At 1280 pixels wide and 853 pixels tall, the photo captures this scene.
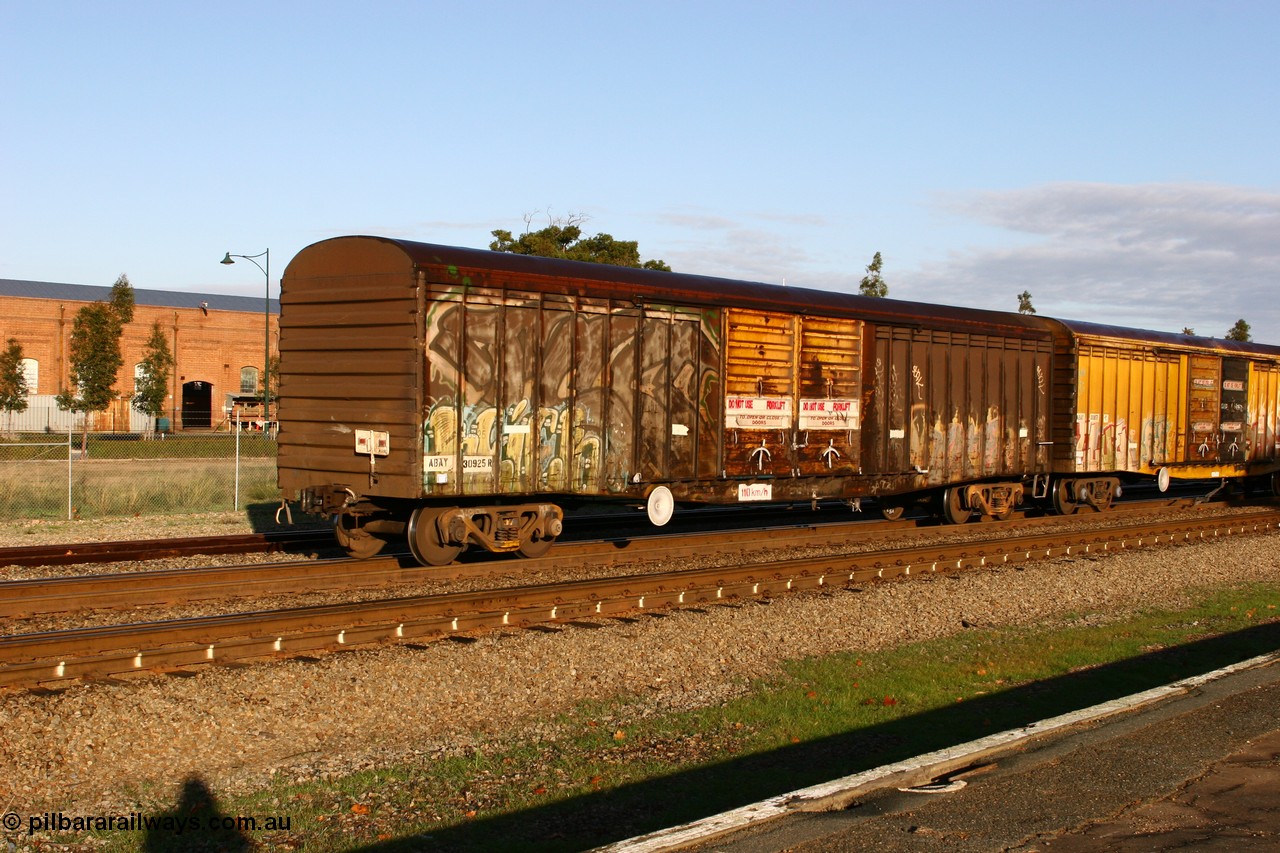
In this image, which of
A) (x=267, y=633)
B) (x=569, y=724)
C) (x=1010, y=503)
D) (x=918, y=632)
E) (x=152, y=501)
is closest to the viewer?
(x=569, y=724)

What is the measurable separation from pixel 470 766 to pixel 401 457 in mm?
5856

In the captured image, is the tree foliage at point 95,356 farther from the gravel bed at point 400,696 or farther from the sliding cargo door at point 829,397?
the gravel bed at point 400,696

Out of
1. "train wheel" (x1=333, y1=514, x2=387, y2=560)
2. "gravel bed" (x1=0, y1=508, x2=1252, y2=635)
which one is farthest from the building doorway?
"train wheel" (x1=333, y1=514, x2=387, y2=560)

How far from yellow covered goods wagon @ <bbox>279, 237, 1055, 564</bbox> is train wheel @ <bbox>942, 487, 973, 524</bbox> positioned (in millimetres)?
2025

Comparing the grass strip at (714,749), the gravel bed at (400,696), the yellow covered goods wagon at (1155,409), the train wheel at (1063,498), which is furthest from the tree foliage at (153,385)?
the grass strip at (714,749)

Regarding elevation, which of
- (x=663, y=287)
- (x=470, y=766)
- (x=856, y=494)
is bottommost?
(x=470, y=766)

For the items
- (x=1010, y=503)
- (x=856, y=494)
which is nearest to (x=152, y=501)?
(x=856, y=494)

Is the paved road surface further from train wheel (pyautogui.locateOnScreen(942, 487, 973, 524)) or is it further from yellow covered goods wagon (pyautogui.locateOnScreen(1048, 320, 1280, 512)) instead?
yellow covered goods wagon (pyautogui.locateOnScreen(1048, 320, 1280, 512))

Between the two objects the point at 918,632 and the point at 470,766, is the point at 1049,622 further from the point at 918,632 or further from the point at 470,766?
the point at 470,766

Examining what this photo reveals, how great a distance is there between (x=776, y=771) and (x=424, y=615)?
463cm

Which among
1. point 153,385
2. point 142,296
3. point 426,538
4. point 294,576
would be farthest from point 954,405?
point 142,296

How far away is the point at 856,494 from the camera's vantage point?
1686 cm

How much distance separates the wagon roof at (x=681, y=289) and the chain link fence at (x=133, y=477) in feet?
32.5

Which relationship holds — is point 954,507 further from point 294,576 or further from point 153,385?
point 153,385
